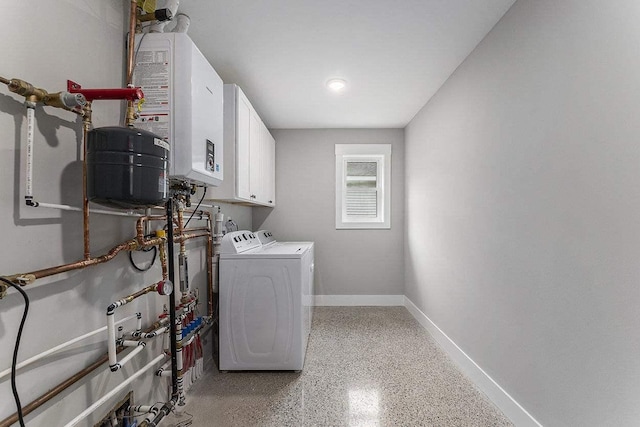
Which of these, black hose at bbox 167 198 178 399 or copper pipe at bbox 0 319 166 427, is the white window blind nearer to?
black hose at bbox 167 198 178 399

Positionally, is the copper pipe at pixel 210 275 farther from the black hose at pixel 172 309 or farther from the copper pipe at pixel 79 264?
the copper pipe at pixel 79 264

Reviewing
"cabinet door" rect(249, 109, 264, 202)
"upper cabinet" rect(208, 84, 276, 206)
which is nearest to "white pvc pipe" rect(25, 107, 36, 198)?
"upper cabinet" rect(208, 84, 276, 206)

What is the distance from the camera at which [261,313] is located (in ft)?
7.45

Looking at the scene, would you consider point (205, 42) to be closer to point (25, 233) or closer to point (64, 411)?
point (25, 233)

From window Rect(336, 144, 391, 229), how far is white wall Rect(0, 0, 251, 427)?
2841mm

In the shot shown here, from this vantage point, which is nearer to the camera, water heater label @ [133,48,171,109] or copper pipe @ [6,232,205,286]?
copper pipe @ [6,232,205,286]

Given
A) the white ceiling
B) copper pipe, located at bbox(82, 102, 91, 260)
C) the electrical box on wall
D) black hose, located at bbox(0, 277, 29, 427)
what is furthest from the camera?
the white ceiling

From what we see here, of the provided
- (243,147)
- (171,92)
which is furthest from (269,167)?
(171,92)

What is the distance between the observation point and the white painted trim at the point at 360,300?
394 cm

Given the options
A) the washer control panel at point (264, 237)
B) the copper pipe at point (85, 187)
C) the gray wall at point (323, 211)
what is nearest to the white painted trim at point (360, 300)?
the gray wall at point (323, 211)

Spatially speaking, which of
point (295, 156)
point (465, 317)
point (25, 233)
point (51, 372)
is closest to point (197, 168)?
point (25, 233)

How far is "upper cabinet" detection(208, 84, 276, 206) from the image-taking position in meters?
2.29

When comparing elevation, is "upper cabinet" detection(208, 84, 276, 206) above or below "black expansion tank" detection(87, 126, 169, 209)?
above

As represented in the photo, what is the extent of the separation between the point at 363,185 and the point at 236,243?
7.36ft
